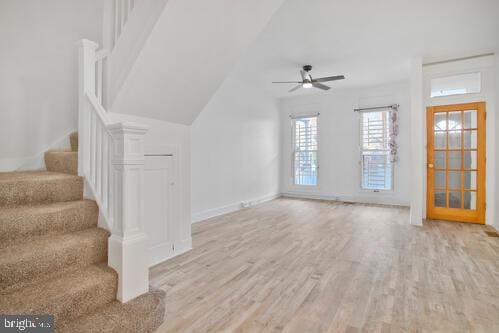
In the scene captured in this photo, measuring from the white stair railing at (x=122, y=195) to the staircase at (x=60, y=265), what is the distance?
0.08 meters

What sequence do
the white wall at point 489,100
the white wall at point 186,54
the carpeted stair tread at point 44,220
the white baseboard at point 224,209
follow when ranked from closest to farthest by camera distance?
the carpeted stair tread at point 44,220
the white wall at point 186,54
the white wall at point 489,100
the white baseboard at point 224,209

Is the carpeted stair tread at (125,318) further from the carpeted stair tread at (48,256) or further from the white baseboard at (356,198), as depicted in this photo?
the white baseboard at (356,198)

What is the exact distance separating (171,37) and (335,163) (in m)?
5.50

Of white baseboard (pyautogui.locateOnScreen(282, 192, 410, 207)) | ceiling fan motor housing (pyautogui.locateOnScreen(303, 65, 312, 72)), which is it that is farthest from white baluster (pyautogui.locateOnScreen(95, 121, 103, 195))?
white baseboard (pyautogui.locateOnScreen(282, 192, 410, 207))

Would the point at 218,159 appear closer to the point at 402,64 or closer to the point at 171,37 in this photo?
the point at 171,37

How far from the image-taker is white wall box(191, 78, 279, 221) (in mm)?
4559

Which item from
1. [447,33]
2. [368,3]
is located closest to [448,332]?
[368,3]

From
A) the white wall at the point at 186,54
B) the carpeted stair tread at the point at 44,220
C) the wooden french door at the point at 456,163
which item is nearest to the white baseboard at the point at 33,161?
the carpeted stair tread at the point at 44,220

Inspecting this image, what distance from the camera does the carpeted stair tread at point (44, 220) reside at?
5.25ft

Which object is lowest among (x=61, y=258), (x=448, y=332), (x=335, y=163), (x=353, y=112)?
(x=448, y=332)

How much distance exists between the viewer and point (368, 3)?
2816 millimetres

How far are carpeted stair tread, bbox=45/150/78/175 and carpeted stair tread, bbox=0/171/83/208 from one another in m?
0.25

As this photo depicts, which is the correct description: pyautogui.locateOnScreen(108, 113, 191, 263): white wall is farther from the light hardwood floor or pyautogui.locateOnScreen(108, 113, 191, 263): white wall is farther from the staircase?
the staircase

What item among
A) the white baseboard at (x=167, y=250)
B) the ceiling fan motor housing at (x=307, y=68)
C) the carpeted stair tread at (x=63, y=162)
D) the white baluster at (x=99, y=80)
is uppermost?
the ceiling fan motor housing at (x=307, y=68)
